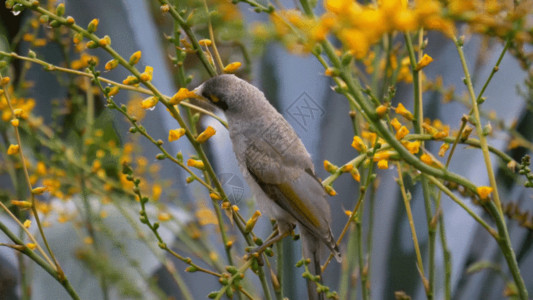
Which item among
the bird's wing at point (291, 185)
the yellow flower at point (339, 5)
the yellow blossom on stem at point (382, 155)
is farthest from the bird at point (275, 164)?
the yellow flower at point (339, 5)

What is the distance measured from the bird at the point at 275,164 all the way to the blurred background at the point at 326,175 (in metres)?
0.07

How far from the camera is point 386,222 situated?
82 cm

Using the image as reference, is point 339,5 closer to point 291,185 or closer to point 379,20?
point 379,20

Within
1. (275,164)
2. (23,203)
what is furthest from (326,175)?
(23,203)

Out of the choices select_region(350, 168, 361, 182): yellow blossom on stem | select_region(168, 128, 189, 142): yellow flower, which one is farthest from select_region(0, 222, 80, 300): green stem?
select_region(350, 168, 361, 182): yellow blossom on stem

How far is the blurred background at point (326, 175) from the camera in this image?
2.47ft

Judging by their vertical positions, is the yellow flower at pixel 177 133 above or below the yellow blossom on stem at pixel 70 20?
below

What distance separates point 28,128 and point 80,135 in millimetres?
94

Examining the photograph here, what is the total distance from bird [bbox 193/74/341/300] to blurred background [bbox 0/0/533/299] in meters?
0.07

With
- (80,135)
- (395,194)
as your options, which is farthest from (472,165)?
(80,135)

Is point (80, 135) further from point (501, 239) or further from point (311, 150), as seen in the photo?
point (501, 239)

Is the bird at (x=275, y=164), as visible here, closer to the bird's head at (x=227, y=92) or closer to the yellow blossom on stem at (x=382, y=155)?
the bird's head at (x=227, y=92)

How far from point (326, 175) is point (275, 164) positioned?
0.14 meters

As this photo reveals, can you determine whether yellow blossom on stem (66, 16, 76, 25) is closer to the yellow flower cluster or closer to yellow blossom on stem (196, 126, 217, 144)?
yellow blossom on stem (196, 126, 217, 144)
